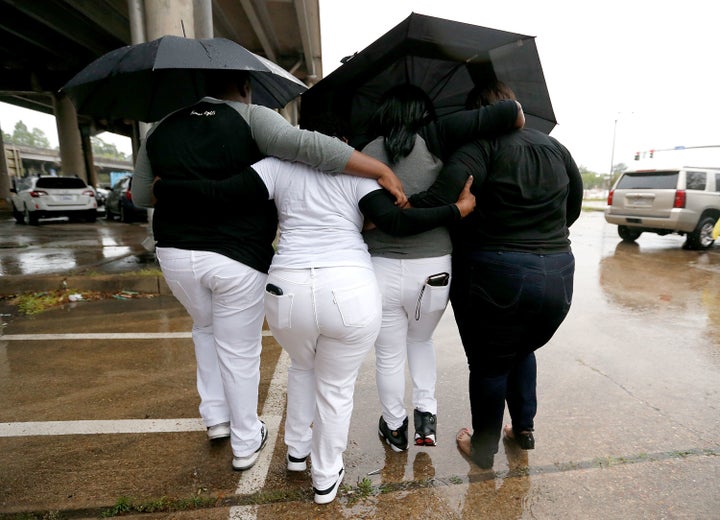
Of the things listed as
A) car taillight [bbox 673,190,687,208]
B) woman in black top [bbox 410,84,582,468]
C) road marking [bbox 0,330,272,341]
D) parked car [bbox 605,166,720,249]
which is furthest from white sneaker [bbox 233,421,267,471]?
car taillight [bbox 673,190,687,208]

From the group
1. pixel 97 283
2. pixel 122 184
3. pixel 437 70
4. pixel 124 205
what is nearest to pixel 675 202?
pixel 437 70

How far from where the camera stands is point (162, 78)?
239 centimetres

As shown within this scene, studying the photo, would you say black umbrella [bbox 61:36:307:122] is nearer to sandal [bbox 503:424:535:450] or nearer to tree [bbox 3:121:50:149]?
sandal [bbox 503:424:535:450]

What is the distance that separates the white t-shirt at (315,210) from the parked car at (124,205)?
1484 cm

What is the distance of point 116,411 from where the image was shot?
289cm

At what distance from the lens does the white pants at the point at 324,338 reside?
70.2 inches

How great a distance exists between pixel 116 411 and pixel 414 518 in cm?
207

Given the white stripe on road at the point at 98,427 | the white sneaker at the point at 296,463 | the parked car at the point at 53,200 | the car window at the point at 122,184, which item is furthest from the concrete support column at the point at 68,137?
the white sneaker at the point at 296,463

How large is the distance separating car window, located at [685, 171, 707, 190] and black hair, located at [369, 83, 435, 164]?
10622 millimetres

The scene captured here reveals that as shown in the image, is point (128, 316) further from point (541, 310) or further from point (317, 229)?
point (541, 310)

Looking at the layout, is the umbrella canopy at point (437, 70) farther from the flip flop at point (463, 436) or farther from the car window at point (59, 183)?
the car window at point (59, 183)

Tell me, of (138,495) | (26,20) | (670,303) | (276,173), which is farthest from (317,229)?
(26,20)

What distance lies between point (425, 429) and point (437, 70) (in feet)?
6.82

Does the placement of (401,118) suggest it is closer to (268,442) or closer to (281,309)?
(281,309)
